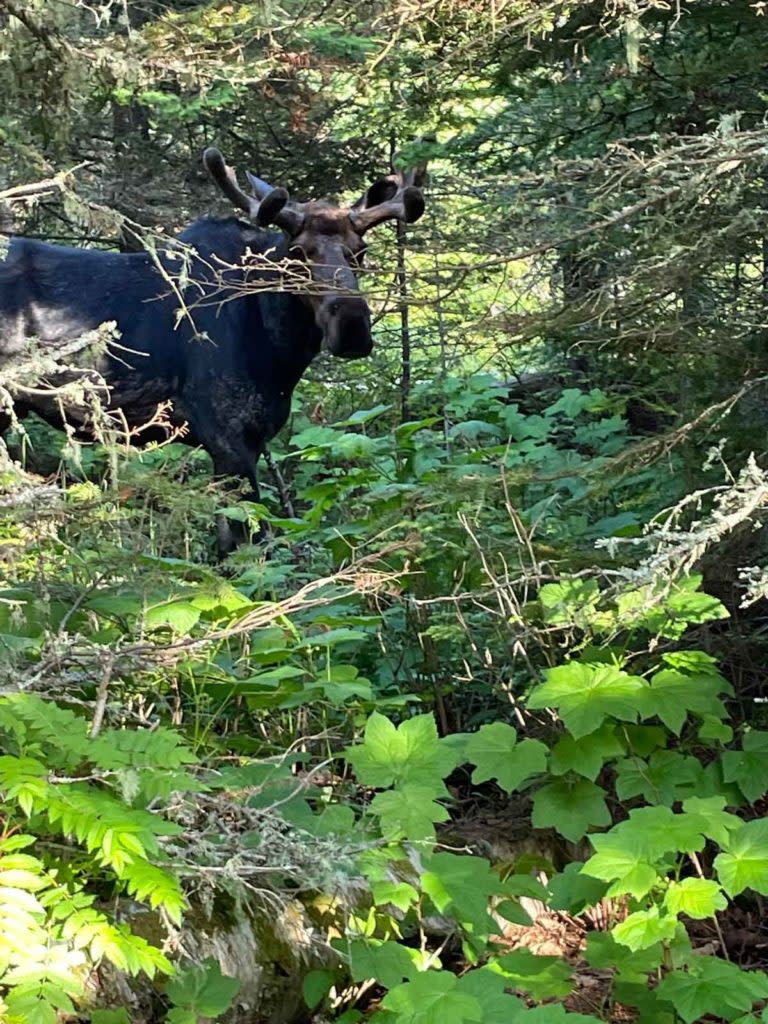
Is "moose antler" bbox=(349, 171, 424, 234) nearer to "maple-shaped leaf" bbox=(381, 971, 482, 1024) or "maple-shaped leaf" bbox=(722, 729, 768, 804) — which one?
"maple-shaped leaf" bbox=(722, 729, 768, 804)

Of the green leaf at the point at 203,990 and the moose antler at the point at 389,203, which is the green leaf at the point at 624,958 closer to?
the green leaf at the point at 203,990

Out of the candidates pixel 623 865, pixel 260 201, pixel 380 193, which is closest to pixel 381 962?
pixel 623 865

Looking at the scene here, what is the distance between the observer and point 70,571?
4.75 metres

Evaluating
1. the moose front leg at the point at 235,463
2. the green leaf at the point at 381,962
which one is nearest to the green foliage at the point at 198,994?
the green leaf at the point at 381,962

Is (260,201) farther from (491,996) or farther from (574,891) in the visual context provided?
(491,996)

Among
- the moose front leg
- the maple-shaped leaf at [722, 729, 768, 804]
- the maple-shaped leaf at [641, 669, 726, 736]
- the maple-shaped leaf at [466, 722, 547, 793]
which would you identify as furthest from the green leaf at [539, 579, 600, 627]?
the moose front leg

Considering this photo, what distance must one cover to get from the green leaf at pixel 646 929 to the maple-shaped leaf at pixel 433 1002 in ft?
1.43

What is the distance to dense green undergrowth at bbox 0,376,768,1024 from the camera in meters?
2.86

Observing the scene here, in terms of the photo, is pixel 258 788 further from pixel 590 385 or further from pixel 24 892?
pixel 590 385

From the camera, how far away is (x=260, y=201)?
771 cm

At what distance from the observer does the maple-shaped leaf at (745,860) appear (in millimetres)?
3139

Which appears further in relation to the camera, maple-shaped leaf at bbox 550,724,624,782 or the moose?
the moose

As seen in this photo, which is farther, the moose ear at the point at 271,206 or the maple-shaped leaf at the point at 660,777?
the moose ear at the point at 271,206

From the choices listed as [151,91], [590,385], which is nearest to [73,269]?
[151,91]
